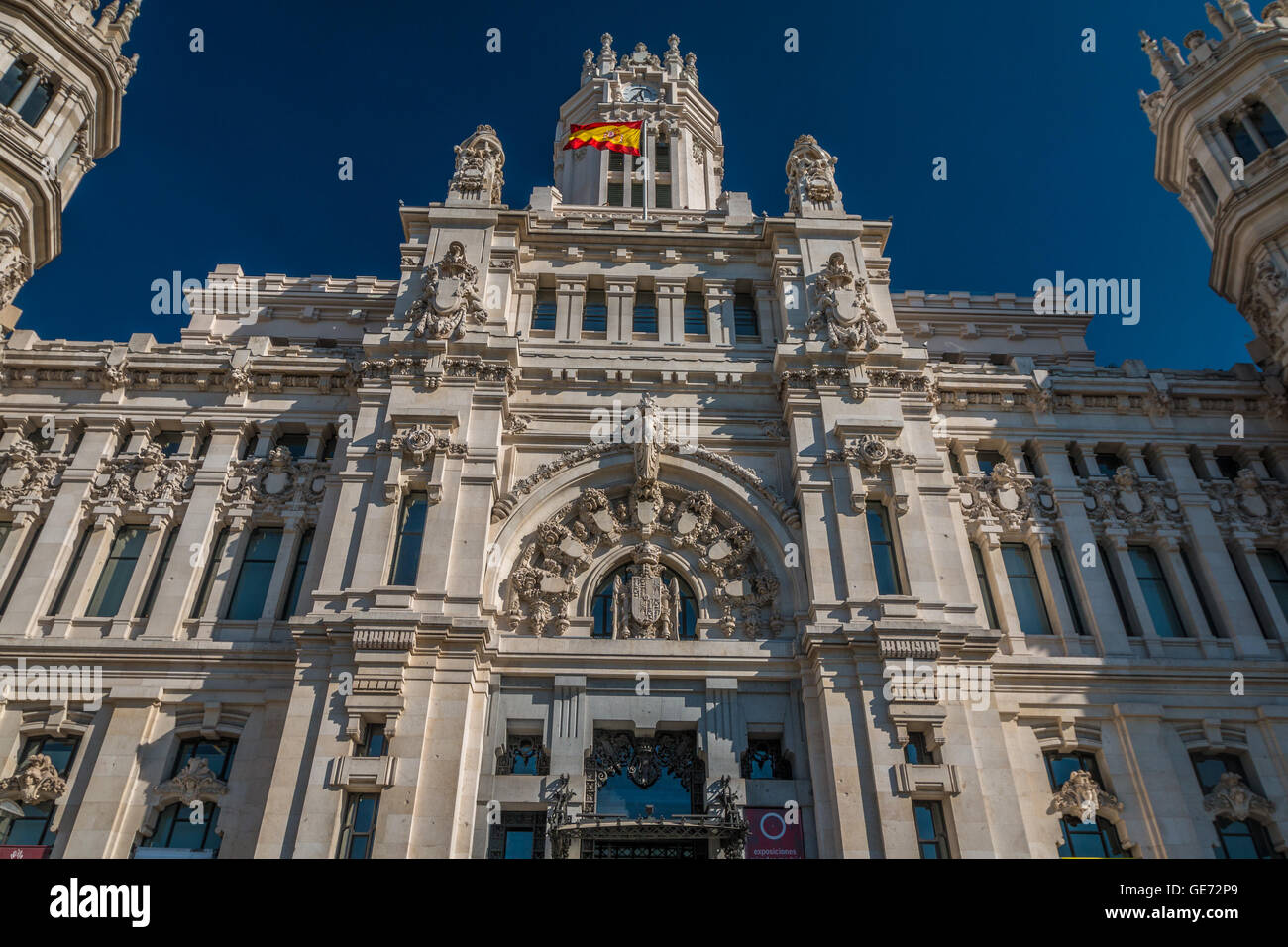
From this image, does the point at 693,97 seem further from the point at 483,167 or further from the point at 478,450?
the point at 478,450

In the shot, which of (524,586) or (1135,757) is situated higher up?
(524,586)

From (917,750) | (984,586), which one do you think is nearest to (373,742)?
(917,750)

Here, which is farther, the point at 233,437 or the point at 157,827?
the point at 233,437

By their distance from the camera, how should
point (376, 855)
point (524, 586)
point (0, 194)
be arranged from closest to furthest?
point (376, 855) < point (524, 586) < point (0, 194)

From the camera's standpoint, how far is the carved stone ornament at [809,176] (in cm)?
3372

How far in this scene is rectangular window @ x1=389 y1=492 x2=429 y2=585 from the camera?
2441 centimetres

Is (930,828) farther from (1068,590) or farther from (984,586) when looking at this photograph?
(1068,590)


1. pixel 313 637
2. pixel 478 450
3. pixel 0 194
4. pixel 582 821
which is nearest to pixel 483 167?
pixel 478 450

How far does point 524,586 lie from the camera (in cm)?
2516

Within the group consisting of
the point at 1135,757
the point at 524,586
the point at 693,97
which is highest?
the point at 693,97

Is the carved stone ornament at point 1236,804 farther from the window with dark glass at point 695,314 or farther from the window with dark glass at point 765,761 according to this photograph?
the window with dark glass at point 695,314

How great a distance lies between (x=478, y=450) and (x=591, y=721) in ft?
27.0

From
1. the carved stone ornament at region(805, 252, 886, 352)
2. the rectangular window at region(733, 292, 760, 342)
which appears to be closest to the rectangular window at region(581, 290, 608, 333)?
the rectangular window at region(733, 292, 760, 342)

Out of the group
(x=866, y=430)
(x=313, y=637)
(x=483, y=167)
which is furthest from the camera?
(x=483, y=167)
